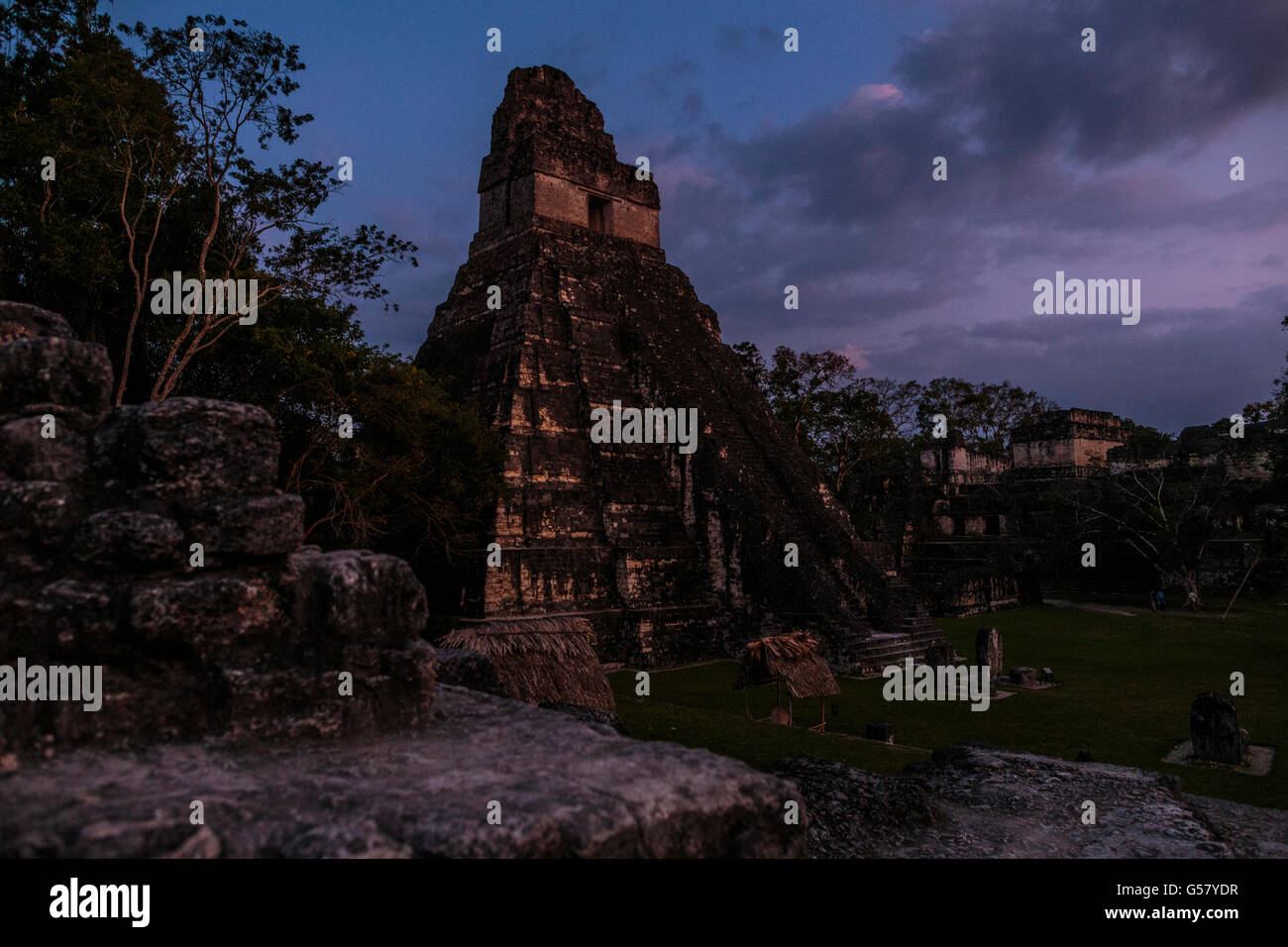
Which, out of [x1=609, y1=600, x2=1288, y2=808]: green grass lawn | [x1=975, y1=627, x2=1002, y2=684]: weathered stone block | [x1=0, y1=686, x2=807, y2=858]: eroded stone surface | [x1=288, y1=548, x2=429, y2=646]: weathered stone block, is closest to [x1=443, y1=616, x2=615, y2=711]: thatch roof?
[x1=609, y1=600, x2=1288, y2=808]: green grass lawn

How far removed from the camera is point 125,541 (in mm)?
2812

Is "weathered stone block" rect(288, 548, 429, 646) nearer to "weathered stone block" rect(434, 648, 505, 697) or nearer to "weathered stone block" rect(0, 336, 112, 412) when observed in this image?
"weathered stone block" rect(0, 336, 112, 412)

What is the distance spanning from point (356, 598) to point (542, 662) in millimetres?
8271

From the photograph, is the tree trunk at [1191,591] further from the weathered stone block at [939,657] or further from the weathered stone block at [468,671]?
the weathered stone block at [468,671]

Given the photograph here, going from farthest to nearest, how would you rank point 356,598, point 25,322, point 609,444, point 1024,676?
point 609,444 → point 1024,676 → point 25,322 → point 356,598

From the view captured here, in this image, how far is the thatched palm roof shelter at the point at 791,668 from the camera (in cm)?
1003

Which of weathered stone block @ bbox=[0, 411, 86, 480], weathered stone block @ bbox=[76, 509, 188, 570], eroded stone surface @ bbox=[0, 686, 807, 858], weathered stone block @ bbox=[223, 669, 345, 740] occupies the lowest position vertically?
eroded stone surface @ bbox=[0, 686, 807, 858]

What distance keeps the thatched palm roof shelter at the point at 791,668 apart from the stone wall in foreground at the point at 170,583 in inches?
297

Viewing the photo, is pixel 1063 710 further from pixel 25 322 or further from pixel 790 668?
pixel 25 322

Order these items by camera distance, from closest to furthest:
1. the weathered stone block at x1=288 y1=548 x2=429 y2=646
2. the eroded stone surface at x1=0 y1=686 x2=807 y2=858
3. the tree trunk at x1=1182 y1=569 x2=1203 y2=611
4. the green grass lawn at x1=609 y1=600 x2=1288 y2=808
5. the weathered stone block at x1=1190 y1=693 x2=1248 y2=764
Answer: the eroded stone surface at x1=0 y1=686 x2=807 y2=858 → the weathered stone block at x1=288 y1=548 x2=429 y2=646 → the weathered stone block at x1=1190 y1=693 x2=1248 y2=764 → the green grass lawn at x1=609 y1=600 x2=1288 y2=808 → the tree trunk at x1=1182 y1=569 x2=1203 y2=611

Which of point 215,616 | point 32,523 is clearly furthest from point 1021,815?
point 32,523

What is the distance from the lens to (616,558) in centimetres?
1538

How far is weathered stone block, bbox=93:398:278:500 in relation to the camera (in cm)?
298
